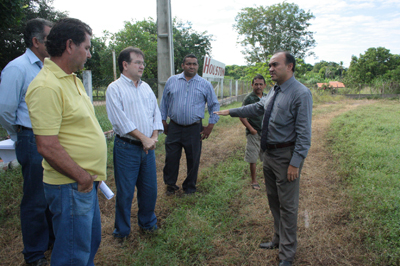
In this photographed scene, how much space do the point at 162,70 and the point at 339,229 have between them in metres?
5.02

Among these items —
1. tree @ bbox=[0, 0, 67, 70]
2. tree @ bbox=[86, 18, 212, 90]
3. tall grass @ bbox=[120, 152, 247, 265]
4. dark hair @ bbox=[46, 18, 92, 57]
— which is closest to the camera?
dark hair @ bbox=[46, 18, 92, 57]

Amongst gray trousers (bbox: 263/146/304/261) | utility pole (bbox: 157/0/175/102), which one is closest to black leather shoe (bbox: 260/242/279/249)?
gray trousers (bbox: 263/146/304/261)

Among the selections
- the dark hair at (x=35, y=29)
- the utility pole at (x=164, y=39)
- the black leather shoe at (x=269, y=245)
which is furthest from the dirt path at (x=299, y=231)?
the utility pole at (x=164, y=39)

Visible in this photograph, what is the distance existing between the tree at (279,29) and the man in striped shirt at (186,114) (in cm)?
3596

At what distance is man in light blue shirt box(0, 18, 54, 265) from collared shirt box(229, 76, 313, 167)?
2161mm

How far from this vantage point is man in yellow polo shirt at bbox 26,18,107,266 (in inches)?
56.5

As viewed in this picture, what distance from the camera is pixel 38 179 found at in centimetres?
226

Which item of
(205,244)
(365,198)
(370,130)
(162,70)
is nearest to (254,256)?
(205,244)

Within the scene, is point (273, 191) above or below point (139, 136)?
below

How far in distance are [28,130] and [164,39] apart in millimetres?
4581

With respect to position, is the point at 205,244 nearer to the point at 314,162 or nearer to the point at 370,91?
the point at 314,162

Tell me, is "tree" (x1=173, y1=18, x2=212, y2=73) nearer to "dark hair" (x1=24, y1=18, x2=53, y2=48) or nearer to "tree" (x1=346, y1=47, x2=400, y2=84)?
"tree" (x1=346, y1=47, x2=400, y2=84)

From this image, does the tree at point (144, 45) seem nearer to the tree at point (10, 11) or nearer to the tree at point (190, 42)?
the tree at point (190, 42)

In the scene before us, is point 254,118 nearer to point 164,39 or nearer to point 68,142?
point 68,142
